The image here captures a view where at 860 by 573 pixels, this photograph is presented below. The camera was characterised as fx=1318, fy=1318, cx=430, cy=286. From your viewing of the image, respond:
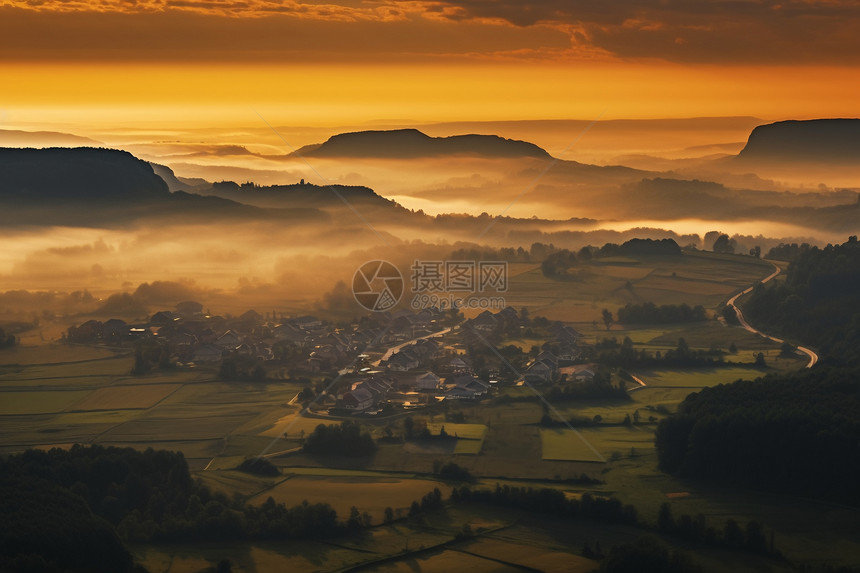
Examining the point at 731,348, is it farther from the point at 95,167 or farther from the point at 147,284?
the point at 95,167

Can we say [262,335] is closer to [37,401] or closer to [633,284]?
[37,401]

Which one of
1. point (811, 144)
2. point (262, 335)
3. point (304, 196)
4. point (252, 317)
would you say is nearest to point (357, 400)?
point (262, 335)

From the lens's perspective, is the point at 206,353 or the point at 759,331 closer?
the point at 206,353

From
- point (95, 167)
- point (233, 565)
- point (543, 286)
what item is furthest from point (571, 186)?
point (233, 565)

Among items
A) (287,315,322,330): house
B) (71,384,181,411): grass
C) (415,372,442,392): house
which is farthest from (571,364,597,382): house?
(287,315,322,330): house

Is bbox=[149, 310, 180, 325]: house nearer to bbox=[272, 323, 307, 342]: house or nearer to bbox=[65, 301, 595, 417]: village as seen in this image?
bbox=[65, 301, 595, 417]: village
